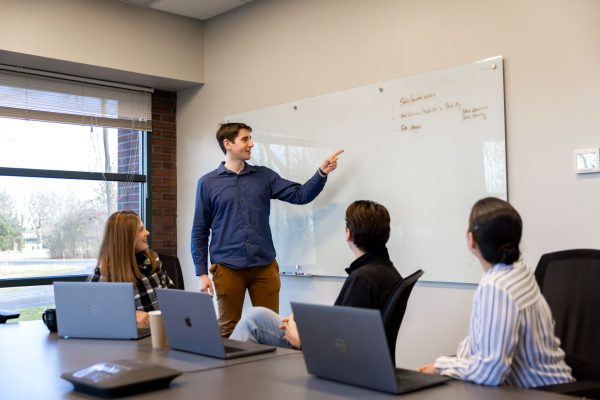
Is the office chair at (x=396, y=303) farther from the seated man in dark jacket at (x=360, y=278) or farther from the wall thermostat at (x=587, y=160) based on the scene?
the wall thermostat at (x=587, y=160)

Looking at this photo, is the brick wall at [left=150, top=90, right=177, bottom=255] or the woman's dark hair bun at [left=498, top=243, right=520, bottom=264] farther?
the brick wall at [left=150, top=90, right=177, bottom=255]

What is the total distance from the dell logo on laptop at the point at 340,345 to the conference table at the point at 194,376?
0.09 m

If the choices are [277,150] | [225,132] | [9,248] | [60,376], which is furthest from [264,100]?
[60,376]

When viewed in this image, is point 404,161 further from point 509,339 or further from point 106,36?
point 106,36

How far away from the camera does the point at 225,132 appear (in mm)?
3891

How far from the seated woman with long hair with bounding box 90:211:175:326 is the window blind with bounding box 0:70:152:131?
2.02m

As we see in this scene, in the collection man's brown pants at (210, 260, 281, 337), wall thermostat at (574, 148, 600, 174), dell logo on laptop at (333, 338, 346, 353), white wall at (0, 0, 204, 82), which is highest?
white wall at (0, 0, 204, 82)

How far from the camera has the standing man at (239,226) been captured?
3887 mm

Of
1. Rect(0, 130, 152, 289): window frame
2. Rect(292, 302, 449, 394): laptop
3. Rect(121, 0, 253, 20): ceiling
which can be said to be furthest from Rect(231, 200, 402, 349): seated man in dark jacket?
Rect(121, 0, 253, 20): ceiling

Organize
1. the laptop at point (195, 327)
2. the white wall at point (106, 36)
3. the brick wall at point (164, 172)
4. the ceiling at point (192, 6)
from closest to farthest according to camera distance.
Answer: the laptop at point (195, 327)
the white wall at point (106, 36)
the ceiling at point (192, 6)
the brick wall at point (164, 172)

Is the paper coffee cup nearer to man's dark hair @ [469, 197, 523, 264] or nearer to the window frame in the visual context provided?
man's dark hair @ [469, 197, 523, 264]

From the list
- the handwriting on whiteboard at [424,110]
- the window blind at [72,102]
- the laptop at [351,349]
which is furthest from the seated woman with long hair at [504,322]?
the window blind at [72,102]

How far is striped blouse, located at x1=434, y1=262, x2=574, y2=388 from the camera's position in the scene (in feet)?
5.30

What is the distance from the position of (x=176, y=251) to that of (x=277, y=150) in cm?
142
